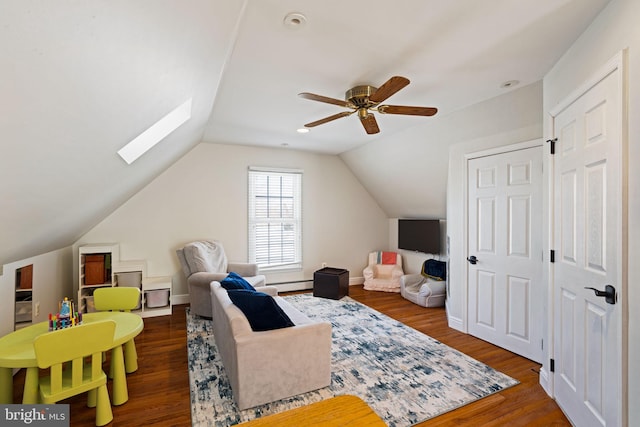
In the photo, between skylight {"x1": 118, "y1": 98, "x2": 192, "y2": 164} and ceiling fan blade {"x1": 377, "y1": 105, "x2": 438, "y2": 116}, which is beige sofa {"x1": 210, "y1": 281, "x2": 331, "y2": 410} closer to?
skylight {"x1": 118, "y1": 98, "x2": 192, "y2": 164}

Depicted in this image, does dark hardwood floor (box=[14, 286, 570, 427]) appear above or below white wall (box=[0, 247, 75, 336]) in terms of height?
below

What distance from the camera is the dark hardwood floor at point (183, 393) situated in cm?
206

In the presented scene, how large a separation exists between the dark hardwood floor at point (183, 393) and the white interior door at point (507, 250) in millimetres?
223

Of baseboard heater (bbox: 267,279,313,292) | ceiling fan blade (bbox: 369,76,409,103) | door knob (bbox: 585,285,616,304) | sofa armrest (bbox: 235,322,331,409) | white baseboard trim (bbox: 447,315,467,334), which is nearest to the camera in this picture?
door knob (bbox: 585,285,616,304)

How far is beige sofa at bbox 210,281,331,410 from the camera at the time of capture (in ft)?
6.97

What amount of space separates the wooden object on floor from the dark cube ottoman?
3994 millimetres

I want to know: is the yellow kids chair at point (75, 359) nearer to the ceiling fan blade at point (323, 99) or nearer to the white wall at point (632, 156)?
the ceiling fan blade at point (323, 99)

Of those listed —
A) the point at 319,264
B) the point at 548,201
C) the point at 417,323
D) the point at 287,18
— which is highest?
the point at 287,18

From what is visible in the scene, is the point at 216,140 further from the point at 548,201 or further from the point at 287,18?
the point at 548,201

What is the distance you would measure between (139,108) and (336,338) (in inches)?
113

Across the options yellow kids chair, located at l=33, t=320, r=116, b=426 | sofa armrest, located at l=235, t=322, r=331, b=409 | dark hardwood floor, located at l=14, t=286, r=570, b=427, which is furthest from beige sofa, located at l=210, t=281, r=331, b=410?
yellow kids chair, located at l=33, t=320, r=116, b=426

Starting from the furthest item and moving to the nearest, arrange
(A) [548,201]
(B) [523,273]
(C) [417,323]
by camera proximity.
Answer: (C) [417,323] → (B) [523,273] → (A) [548,201]

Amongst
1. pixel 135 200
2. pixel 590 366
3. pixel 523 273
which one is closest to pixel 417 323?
pixel 523 273

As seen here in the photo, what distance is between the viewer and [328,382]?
2.42m
